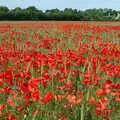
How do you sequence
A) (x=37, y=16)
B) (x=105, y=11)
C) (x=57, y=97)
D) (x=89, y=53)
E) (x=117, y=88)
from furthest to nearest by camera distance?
(x=105, y=11) → (x=37, y=16) → (x=89, y=53) → (x=117, y=88) → (x=57, y=97)

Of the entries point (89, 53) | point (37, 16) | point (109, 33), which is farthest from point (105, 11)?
point (89, 53)

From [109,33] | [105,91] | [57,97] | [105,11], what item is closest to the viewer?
[105,91]

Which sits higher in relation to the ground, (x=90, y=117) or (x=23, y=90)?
(x=23, y=90)

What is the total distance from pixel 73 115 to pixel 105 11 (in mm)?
77499

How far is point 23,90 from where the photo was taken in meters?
4.33

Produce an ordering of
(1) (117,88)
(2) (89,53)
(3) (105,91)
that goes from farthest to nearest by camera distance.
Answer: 1. (2) (89,53)
2. (1) (117,88)
3. (3) (105,91)

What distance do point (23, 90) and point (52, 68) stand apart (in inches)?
37.5

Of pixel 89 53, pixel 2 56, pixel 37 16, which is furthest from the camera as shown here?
pixel 37 16

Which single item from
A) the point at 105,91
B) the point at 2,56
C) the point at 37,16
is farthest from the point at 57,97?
the point at 37,16

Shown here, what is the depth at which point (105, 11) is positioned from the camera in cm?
8112

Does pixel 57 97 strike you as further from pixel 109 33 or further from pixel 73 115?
pixel 109 33

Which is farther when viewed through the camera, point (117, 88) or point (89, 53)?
point (89, 53)

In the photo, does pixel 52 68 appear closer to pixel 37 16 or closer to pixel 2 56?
pixel 2 56

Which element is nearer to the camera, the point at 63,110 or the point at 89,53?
the point at 63,110
